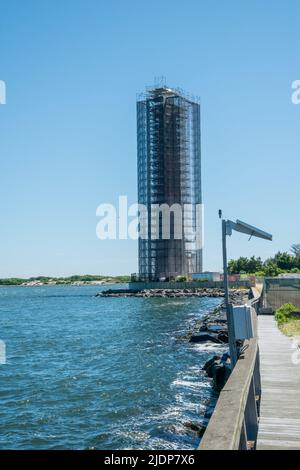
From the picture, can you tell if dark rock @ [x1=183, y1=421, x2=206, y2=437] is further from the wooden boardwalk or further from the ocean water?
the wooden boardwalk

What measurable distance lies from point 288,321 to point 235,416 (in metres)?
14.6

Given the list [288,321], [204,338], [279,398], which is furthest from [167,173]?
[279,398]

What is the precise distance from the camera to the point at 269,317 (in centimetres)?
2203

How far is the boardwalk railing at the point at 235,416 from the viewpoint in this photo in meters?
4.57

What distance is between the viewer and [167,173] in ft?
351

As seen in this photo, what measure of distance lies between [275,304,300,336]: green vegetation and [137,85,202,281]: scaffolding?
86.4 m

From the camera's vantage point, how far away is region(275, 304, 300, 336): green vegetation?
1680 cm

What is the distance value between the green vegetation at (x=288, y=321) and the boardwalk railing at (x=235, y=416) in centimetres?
789

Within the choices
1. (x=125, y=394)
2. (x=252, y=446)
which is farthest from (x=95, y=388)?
(x=252, y=446)

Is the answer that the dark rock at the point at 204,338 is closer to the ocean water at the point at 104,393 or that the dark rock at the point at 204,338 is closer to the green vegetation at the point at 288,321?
the ocean water at the point at 104,393

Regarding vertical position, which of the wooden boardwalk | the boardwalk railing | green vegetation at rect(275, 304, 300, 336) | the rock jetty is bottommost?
the rock jetty

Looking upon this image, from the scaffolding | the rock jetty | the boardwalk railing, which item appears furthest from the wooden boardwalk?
the scaffolding

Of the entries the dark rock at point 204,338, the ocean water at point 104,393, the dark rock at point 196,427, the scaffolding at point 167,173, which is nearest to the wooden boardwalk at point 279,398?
the dark rock at point 196,427
